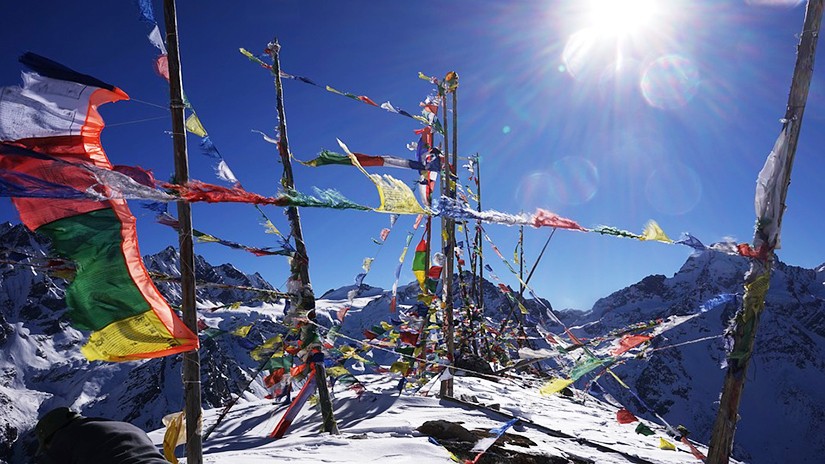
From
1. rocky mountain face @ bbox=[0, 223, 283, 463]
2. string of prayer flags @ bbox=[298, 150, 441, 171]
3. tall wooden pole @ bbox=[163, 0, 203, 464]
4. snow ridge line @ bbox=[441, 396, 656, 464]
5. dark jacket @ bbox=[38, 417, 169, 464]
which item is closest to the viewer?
dark jacket @ bbox=[38, 417, 169, 464]

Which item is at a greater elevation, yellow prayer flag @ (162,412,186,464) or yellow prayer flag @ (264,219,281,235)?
yellow prayer flag @ (264,219,281,235)

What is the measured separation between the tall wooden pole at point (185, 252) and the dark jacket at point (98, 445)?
1.40 m

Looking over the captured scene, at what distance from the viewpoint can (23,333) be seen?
549 feet

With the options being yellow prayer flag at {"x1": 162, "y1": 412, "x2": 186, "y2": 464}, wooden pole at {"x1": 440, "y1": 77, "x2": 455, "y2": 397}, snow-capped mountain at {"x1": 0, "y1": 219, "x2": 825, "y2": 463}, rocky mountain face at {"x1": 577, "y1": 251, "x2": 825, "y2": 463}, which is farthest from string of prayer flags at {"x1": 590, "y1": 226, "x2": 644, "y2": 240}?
rocky mountain face at {"x1": 577, "y1": 251, "x2": 825, "y2": 463}

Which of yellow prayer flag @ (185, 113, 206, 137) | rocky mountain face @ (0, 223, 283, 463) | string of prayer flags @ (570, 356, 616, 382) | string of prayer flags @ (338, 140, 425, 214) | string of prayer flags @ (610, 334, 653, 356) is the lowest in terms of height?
rocky mountain face @ (0, 223, 283, 463)

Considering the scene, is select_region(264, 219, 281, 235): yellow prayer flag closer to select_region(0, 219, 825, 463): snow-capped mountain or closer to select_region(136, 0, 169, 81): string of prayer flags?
select_region(136, 0, 169, 81): string of prayer flags

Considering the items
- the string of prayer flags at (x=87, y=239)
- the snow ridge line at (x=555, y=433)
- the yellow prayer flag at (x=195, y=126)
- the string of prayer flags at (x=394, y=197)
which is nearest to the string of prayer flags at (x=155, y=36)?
the yellow prayer flag at (x=195, y=126)

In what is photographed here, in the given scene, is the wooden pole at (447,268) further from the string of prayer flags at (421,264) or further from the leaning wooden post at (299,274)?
the leaning wooden post at (299,274)

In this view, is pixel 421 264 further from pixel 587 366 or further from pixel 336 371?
pixel 587 366

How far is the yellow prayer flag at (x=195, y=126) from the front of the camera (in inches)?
202

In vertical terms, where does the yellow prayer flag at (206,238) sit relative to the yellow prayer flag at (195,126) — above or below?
below

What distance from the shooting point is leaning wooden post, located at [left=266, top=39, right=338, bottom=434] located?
8289 mm

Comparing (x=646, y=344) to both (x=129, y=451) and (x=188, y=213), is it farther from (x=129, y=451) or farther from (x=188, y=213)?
(x=188, y=213)

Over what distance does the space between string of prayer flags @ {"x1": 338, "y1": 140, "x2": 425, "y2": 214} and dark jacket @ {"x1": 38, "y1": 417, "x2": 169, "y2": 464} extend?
204 cm
